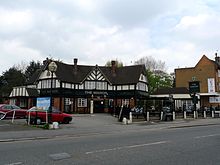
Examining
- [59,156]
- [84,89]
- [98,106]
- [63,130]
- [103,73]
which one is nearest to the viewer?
[59,156]

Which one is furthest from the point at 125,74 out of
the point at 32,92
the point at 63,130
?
the point at 63,130

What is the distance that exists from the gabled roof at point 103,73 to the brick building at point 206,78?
1719cm

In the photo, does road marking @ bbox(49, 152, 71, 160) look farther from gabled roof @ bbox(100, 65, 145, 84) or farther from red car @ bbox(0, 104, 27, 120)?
gabled roof @ bbox(100, 65, 145, 84)

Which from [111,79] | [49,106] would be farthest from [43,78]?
[49,106]

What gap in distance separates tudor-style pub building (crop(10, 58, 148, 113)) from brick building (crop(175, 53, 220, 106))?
57.7ft

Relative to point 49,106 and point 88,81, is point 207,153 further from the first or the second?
point 88,81

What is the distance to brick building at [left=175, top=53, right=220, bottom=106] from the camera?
191 feet

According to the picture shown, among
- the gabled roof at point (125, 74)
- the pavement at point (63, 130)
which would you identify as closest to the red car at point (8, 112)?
the pavement at point (63, 130)

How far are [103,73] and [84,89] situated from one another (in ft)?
16.3

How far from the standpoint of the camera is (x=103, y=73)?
48156 millimetres

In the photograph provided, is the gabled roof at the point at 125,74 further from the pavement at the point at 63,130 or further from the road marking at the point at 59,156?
the road marking at the point at 59,156

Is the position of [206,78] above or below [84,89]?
above

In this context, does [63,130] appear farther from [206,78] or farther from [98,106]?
[206,78]

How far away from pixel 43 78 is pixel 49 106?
84.8ft
